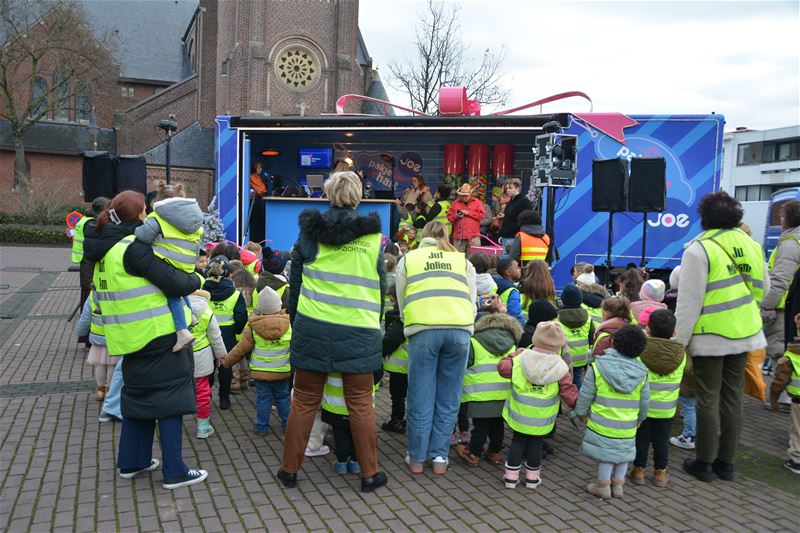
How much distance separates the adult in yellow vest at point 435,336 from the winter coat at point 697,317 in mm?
1519

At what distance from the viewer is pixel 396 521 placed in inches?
149

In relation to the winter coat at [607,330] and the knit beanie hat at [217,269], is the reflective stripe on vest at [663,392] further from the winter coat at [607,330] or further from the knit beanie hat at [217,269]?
the knit beanie hat at [217,269]

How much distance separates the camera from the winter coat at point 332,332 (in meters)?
3.98

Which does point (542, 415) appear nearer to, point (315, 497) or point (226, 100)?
point (315, 497)

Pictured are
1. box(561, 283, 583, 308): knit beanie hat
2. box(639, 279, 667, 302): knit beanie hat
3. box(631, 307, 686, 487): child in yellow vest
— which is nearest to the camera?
box(631, 307, 686, 487): child in yellow vest

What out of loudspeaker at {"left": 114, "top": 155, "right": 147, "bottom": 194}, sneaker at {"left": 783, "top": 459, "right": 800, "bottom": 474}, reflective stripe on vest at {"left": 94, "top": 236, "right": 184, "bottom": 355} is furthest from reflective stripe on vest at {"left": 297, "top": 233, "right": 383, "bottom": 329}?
loudspeaker at {"left": 114, "top": 155, "right": 147, "bottom": 194}

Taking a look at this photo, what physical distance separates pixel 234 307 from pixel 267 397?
1.00 m

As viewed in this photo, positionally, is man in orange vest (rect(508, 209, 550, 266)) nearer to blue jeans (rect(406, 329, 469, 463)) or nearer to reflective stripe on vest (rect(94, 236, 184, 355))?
blue jeans (rect(406, 329, 469, 463))

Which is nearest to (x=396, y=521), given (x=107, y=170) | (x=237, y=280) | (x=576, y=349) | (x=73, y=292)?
(x=576, y=349)

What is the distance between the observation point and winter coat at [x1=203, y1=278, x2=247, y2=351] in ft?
18.6

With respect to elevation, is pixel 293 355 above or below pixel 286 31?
below

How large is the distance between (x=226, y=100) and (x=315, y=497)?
33911mm

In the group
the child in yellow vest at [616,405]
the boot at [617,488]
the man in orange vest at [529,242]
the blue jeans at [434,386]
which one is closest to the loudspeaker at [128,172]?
the man in orange vest at [529,242]

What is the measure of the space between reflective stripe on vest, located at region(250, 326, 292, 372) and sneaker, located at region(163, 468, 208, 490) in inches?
38.5
